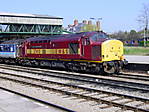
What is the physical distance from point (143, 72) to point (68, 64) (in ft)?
21.9

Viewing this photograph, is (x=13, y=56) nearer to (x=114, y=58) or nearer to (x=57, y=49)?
(x=57, y=49)

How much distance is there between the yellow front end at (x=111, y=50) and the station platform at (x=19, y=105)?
27.6 feet

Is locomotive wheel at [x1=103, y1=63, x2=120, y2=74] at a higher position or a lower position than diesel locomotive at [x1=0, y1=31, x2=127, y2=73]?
lower

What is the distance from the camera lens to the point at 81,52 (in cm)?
1920

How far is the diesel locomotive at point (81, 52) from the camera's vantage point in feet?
58.6

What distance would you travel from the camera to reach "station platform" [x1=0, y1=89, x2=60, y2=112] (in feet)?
28.5

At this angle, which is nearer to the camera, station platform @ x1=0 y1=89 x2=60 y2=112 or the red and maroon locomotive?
station platform @ x1=0 y1=89 x2=60 y2=112

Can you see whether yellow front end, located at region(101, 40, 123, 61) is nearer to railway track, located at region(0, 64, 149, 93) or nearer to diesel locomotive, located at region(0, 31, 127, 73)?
diesel locomotive, located at region(0, 31, 127, 73)

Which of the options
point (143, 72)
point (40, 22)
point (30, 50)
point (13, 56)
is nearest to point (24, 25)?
point (40, 22)

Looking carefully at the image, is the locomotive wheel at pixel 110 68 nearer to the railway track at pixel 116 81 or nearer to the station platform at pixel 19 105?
the railway track at pixel 116 81

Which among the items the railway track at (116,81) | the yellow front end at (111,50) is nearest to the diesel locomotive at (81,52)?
the yellow front end at (111,50)

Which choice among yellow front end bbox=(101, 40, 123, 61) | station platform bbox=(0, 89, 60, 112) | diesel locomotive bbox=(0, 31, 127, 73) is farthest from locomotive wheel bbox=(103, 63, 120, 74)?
station platform bbox=(0, 89, 60, 112)

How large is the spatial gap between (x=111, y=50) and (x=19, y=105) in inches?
406

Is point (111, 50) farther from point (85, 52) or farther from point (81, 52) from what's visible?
point (81, 52)
